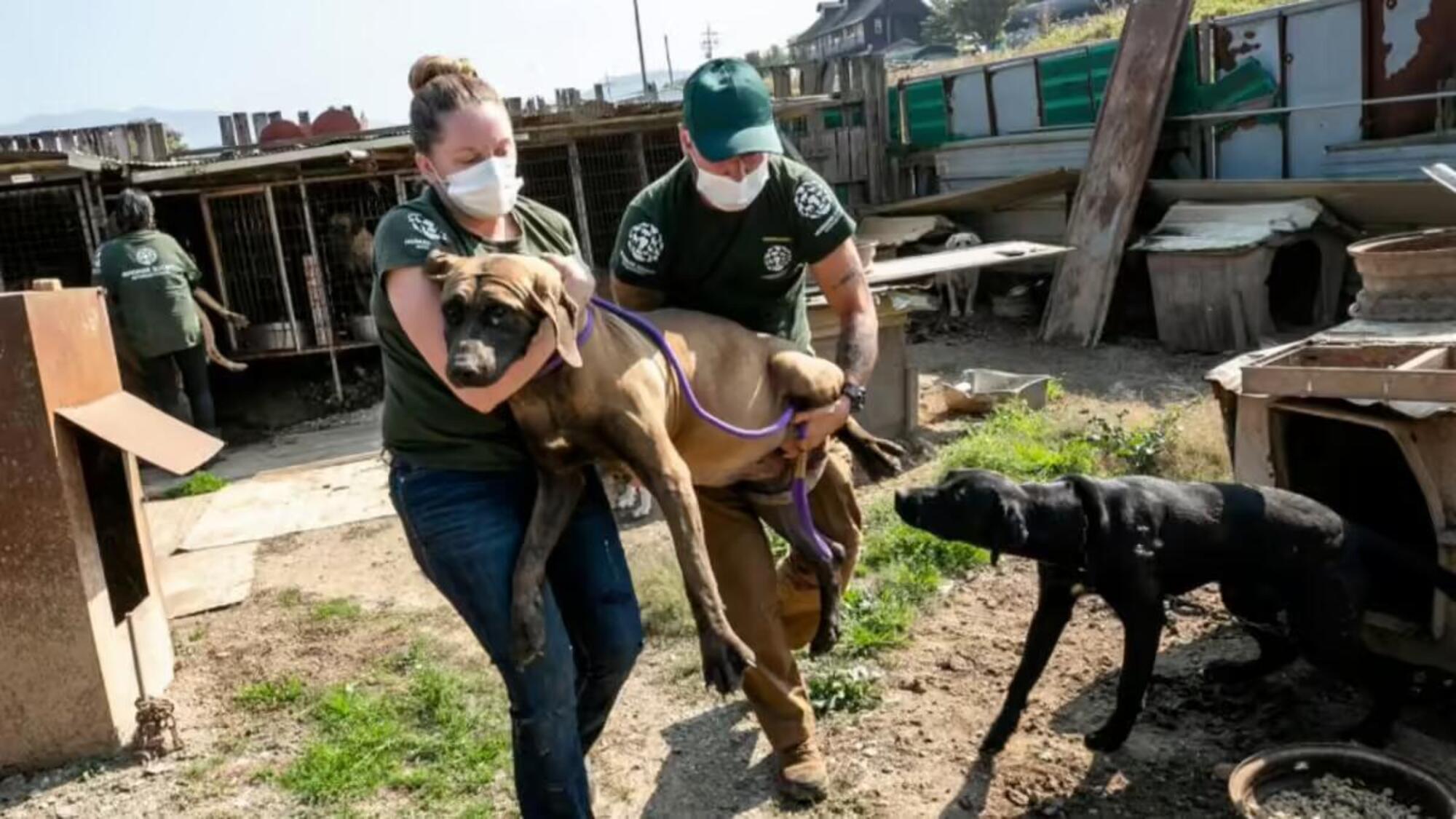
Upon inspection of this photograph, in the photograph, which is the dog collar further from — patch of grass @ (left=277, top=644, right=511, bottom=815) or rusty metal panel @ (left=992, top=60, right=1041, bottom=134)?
rusty metal panel @ (left=992, top=60, right=1041, bottom=134)

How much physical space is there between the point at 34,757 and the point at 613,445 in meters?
2.79

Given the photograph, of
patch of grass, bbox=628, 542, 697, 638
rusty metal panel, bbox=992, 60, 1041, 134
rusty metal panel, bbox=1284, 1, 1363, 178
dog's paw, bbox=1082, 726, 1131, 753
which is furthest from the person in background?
rusty metal panel, bbox=1284, 1, 1363, 178

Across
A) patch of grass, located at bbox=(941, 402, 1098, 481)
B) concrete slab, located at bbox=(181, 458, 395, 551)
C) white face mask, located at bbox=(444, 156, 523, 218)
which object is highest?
white face mask, located at bbox=(444, 156, 523, 218)

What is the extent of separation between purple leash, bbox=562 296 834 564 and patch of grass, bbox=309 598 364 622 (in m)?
2.76

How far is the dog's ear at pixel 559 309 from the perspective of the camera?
2.44 m

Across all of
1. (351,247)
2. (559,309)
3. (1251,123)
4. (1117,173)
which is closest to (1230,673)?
(559,309)

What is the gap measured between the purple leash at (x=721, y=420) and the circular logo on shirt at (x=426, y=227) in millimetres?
354

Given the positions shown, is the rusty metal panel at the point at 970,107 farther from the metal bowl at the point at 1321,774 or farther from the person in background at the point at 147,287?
the metal bowl at the point at 1321,774

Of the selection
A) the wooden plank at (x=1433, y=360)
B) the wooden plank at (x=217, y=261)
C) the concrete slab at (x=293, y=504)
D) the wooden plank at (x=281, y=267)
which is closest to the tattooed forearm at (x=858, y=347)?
the wooden plank at (x=1433, y=360)

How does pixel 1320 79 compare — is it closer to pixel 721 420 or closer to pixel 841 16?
→ pixel 721 420

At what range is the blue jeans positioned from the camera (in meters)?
2.56

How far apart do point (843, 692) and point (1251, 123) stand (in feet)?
28.2

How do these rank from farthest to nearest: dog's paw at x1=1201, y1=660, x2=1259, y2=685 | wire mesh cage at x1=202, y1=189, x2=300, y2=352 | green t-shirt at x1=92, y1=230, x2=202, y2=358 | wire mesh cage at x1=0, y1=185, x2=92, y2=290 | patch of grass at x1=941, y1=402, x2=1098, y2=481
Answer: wire mesh cage at x1=202, y1=189, x2=300, y2=352 → wire mesh cage at x1=0, y1=185, x2=92, y2=290 → green t-shirt at x1=92, y1=230, x2=202, y2=358 → patch of grass at x1=941, y1=402, x2=1098, y2=481 → dog's paw at x1=1201, y1=660, x2=1259, y2=685

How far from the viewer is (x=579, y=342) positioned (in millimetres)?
2623
